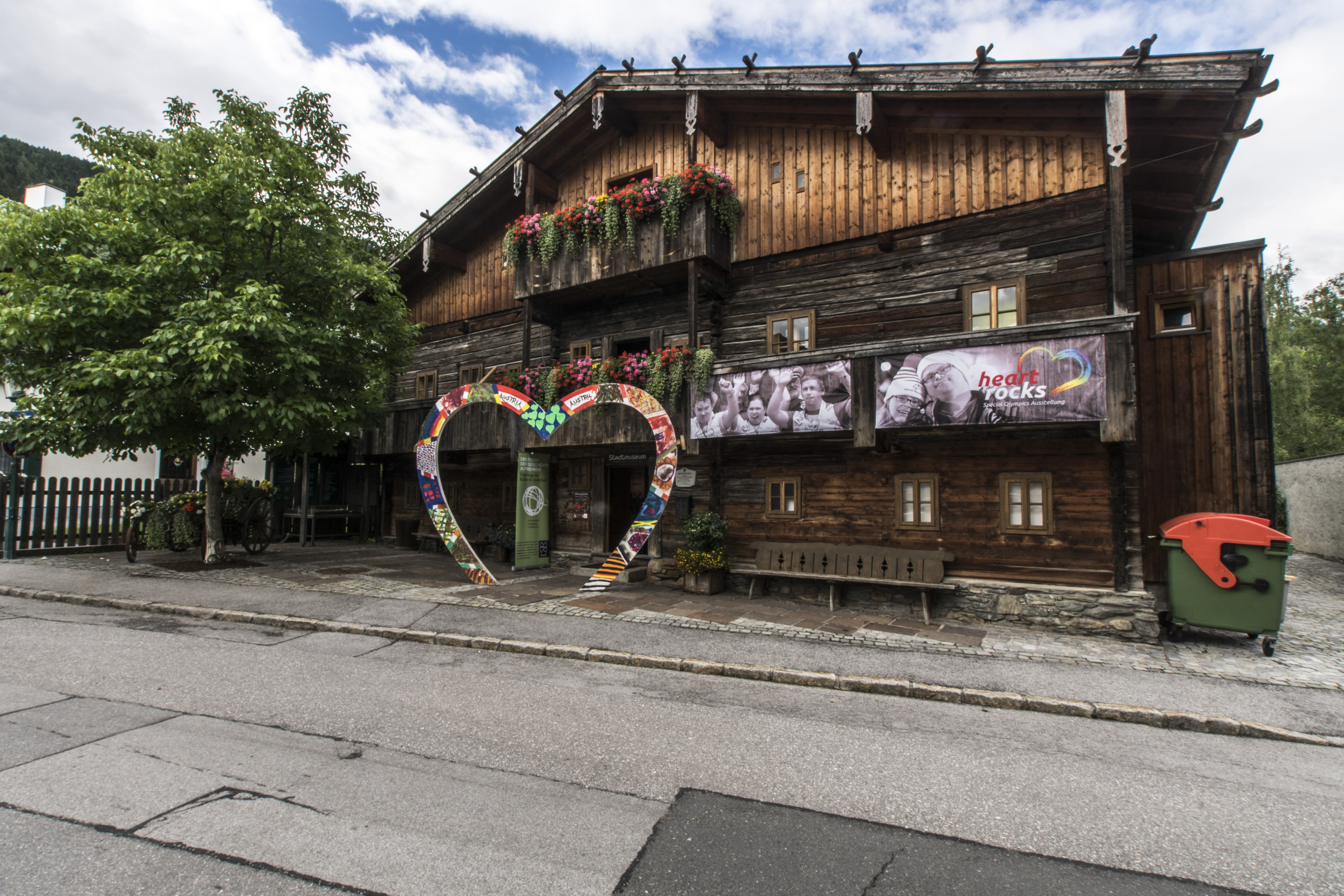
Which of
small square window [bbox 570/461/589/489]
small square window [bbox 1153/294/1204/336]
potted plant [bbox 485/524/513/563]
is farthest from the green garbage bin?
potted plant [bbox 485/524/513/563]

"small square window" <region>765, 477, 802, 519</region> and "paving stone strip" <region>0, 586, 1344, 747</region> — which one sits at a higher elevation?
"small square window" <region>765, 477, 802, 519</region>

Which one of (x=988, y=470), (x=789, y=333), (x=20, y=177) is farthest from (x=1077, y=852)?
(x=20, y=177)

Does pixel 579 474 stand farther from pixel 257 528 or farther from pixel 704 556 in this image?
pixel 257 528

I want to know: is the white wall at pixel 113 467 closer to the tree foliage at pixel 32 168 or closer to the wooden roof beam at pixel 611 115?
the wooden roof beam at pixel 611 115

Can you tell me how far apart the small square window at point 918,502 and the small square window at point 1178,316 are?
4.28 m

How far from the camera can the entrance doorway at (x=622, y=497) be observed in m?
15.3

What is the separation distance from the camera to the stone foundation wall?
30.4 feet

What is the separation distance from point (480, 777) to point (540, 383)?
419 inches

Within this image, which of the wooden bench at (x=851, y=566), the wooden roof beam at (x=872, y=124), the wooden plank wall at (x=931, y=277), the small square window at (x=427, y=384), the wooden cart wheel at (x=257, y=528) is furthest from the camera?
the small square window at (x=427, y=384)

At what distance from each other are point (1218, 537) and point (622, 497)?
36.5ft

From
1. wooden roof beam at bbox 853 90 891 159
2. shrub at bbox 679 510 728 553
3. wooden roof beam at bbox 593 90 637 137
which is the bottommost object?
shrub at bbox 679 510 728 553

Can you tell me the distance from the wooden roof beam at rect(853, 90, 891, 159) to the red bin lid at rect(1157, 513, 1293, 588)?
782 centimetres

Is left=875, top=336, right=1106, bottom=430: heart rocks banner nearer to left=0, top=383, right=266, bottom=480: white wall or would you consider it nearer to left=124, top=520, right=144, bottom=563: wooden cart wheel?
left=124, top=520, right=144, bottom=563: wooden cart wheel

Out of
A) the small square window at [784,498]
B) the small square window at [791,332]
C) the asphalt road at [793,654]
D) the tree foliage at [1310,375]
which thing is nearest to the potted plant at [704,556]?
the small square window at [784,498]
